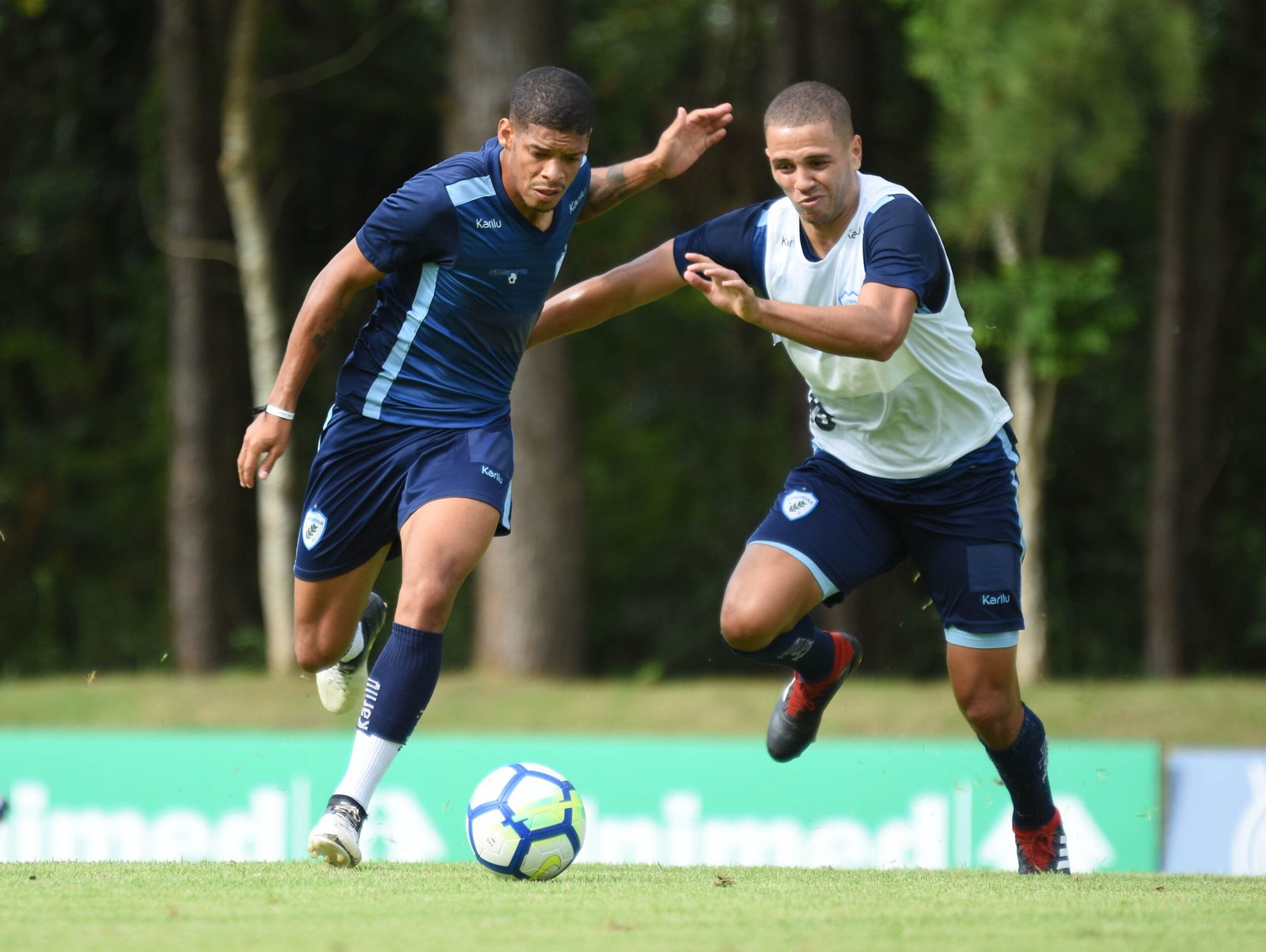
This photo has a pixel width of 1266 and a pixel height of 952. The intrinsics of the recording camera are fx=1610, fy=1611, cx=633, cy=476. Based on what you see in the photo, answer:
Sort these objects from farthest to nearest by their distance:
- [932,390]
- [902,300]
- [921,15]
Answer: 1. [921,15]
2. [932,390]
3. [902,300]

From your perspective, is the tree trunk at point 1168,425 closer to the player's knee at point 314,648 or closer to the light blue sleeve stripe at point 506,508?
the player's knee at point 314,648

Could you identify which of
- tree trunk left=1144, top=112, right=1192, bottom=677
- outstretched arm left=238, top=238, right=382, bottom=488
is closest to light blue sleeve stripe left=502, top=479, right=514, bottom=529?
outstretched arm left=238, top=238, right=382, bottom=488

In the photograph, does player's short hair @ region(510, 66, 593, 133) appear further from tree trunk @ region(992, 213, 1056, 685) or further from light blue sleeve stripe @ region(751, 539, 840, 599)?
tree trunk @ region(992, 213, 1056, 685)

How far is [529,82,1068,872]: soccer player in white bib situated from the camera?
5.20 meters

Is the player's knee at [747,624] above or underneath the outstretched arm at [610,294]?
underneath

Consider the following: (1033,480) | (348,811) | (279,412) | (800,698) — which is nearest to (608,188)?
(279,412)

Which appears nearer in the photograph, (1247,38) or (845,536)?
(845,536)

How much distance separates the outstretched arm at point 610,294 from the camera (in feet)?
18.9

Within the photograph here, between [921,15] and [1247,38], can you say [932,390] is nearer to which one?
[921,15]

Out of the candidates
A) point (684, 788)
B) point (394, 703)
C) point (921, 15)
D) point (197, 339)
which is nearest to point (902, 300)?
point (394, 703)

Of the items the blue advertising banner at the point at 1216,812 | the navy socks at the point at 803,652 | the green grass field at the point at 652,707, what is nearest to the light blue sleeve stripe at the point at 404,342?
the navy socks at the point at 803,652

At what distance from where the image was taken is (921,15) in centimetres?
1252

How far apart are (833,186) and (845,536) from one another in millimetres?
1195

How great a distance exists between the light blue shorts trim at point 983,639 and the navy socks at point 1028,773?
37 centimetres
